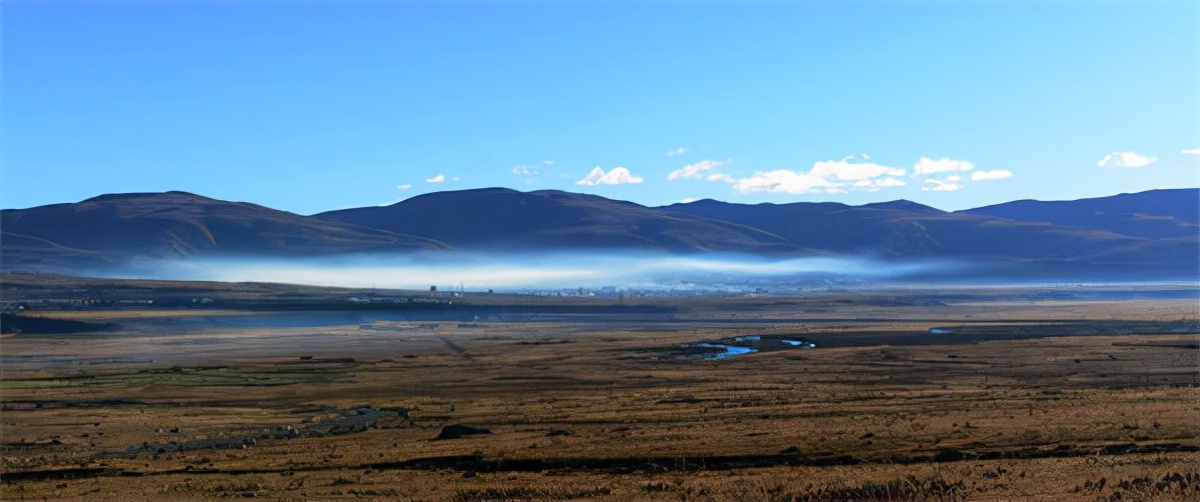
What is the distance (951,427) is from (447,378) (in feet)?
72.9

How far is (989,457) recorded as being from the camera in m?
22.1

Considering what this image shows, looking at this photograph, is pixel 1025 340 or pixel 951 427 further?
pixel 1025 340

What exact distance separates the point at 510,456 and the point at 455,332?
51.3 metres

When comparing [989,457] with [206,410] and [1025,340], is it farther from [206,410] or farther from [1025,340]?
[1025,340]

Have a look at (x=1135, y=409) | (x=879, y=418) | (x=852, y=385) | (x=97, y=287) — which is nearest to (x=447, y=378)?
(x=852, y=385)

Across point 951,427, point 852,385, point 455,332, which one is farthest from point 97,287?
point 951,427

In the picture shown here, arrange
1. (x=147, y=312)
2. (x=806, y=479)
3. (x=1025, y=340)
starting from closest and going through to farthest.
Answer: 1. (x=806, y=479)
2. (x=1025, y=340)
3. (x=147, y=312)

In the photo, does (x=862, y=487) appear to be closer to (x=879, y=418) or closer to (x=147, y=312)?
(x=879, y=418)

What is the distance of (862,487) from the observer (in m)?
18.6

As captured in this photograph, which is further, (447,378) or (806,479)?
(447,378)

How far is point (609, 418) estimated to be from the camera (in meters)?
29.6

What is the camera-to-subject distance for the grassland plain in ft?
66.5

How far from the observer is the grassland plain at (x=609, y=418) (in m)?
20.3

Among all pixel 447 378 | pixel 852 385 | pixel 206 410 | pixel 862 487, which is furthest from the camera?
pixel 447 378
